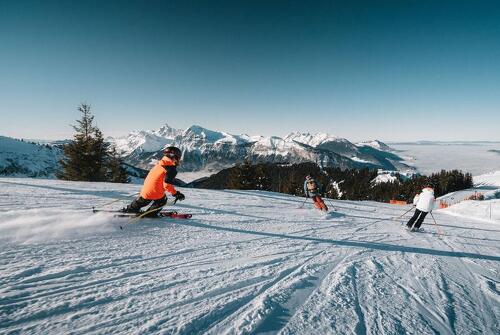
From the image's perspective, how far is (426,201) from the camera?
9359 millimetres

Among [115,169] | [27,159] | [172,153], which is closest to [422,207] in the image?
[172,153]

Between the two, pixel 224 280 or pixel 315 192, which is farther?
pixel 315 192

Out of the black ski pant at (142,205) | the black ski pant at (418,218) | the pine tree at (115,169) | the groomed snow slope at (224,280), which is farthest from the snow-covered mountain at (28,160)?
the black ski pant at (418,218)

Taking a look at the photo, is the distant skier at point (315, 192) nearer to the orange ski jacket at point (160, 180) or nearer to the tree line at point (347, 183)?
the tree line at point (347, 183)

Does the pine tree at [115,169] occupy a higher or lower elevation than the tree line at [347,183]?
higher

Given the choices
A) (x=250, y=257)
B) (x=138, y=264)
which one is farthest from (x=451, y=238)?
(x=138, y=264)

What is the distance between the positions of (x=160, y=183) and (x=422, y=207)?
9263 mm

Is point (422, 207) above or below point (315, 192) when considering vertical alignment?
below

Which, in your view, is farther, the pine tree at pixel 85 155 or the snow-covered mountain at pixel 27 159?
the snow-covered mountain at pixel 27 159

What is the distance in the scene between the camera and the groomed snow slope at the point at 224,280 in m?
2.96

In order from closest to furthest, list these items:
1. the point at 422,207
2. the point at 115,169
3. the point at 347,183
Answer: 1. the point at 422,207
2. the point at 115,169
3. the point at 347,183

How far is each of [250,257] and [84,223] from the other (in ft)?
13.4

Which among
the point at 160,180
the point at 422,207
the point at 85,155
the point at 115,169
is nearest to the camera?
the point at 160,180

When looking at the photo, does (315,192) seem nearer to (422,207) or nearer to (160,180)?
(422,207)
